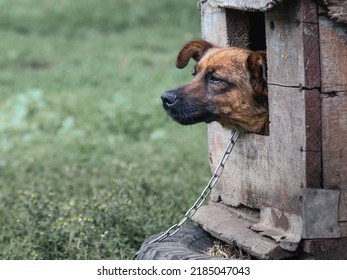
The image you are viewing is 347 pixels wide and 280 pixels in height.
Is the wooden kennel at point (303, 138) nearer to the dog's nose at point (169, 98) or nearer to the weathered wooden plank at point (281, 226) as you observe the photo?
the weathered wooden plank at point (281, 226)

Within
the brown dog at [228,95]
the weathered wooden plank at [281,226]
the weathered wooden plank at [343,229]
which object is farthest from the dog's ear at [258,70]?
the weathered wooden plank at [343,229]

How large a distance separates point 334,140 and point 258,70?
739 millimetres

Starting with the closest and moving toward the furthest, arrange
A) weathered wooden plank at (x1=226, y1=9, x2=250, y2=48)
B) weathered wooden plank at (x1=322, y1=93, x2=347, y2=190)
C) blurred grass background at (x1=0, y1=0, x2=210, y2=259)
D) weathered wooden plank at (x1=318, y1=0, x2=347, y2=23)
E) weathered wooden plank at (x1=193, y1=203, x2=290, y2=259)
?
weathered wooden plank at (x1=318, y1=0, x2=347, y2=23) → weathered wooden plank at (x1=322, y1=93, x2=347, y2=190) → weathered wooden plank at (x1=193, y1=203, x2=290, y2=259) → weathered wooden plank at (x1=226, y1=9, x2=250, y2=48) → blurred grass background at (x1=0, y1=0, x2=210, y2=259)

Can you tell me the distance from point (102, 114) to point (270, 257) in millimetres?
7097

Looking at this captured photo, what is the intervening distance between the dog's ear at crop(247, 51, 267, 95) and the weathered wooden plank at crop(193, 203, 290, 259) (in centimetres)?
78

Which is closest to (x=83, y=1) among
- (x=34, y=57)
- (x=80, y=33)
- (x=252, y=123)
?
(x=80, y=33)

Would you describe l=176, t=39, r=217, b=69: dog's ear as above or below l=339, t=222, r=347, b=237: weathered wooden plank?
above

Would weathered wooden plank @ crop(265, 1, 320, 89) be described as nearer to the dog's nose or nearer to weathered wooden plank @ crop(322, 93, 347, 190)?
weathered wooden plank @ crop(322, 93, 347, 190)

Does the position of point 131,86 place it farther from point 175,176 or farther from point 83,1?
point 83,1

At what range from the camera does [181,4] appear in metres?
19.0

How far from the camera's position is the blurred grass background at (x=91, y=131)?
6574 mm

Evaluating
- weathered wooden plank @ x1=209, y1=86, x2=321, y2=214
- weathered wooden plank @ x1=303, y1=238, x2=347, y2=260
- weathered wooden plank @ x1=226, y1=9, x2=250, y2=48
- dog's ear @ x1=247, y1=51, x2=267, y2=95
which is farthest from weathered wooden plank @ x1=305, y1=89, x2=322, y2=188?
weathered wooden plank @ x1=226, y1=9, x2=250, y2=48

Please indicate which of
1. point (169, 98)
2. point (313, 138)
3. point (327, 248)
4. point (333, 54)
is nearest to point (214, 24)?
point (169, 98)

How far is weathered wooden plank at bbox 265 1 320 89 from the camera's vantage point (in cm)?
459
